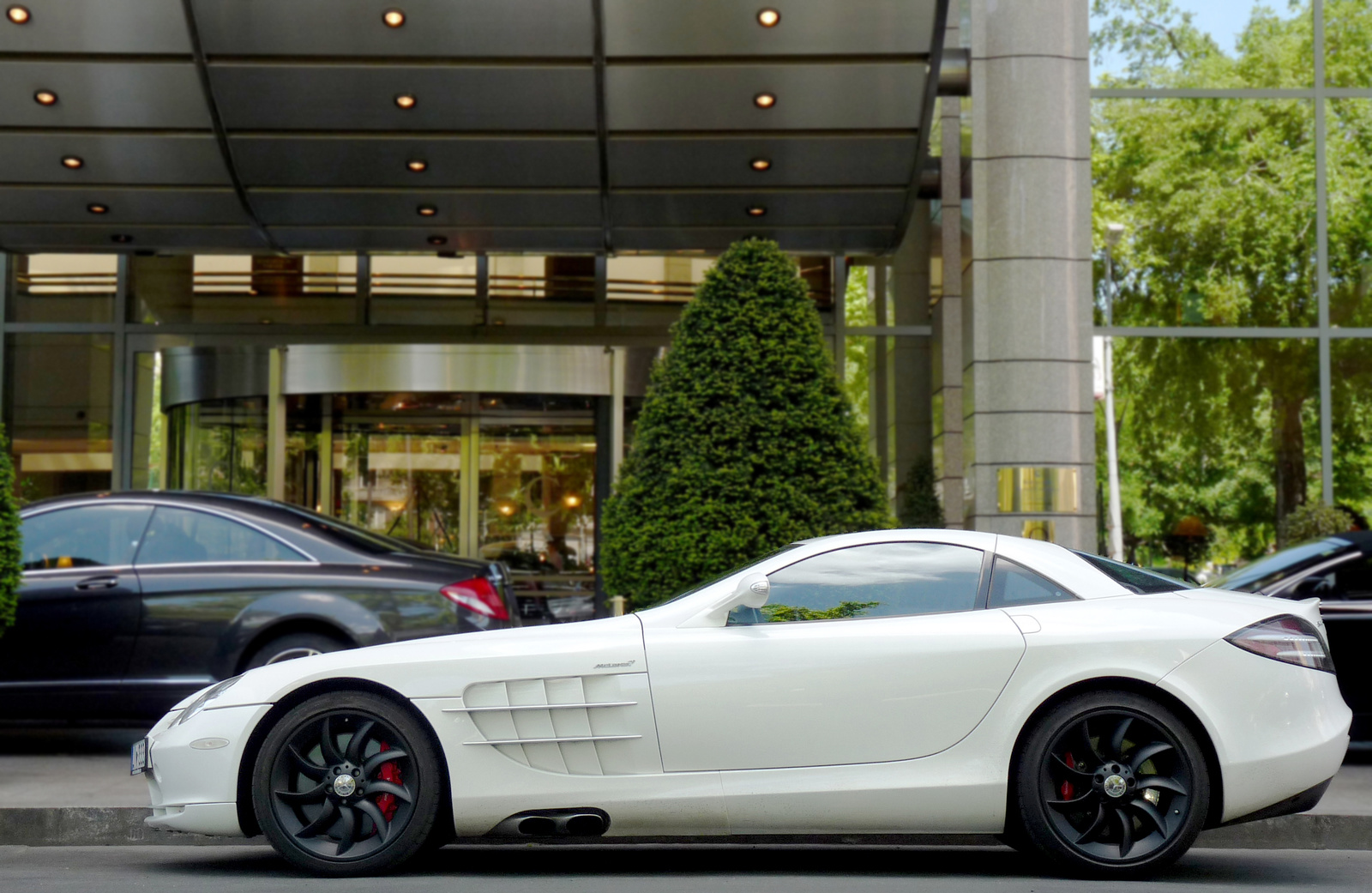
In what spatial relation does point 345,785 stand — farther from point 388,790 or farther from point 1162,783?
point 1162,783

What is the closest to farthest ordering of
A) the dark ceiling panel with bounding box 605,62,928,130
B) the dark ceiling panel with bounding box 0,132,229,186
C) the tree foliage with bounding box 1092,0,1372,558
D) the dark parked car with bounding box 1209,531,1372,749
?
the dark parked car with bounding box 1209,531,1372,749 < the dark ceiling panel with bounding box 605,62,928,130 < the dark ceiling panel with bounding box 0,132,229,186 < the tree foliage with bounding box 1092,0,1372,558

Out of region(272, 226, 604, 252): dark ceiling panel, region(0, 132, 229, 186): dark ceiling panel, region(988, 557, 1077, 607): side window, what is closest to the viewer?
region(988, 557, 1077, 607): side window

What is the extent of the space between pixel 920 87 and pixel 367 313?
6.81 meters

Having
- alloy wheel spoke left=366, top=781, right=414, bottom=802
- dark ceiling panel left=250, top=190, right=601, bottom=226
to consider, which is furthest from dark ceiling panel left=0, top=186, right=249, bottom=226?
alloy wheel spoke left=366, top=781, right=414, bottom=802

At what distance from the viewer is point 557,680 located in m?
5.19

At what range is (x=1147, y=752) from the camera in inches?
198

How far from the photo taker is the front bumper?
523 cm

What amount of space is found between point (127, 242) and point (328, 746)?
10108mm

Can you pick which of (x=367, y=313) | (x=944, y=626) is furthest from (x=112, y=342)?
(x=944, y=626)

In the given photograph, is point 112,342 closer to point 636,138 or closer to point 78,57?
point 78,57

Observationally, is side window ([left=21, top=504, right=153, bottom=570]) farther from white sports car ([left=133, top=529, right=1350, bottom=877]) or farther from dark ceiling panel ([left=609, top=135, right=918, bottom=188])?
dark ceiling panel ([left=609, top=135, right=918, bottom=188])

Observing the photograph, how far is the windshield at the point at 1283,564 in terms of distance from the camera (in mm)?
8562

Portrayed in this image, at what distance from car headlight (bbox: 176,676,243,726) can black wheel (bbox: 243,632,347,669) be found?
2.25 meters

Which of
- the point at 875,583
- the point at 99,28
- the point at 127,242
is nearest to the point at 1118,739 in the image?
the point at 875,583
